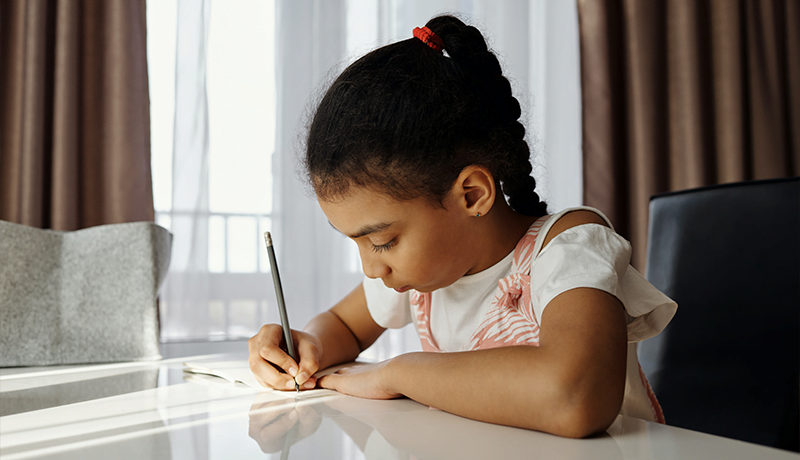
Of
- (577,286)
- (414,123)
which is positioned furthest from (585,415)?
(414,123)

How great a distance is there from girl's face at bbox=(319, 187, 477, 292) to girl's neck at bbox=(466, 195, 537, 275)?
30 millimetres

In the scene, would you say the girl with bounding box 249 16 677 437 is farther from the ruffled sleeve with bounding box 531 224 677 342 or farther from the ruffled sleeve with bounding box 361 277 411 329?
the ruffled sleeve with bounding box 361 277 411 329

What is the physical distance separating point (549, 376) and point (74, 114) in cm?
147

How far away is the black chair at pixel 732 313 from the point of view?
2.84 ft

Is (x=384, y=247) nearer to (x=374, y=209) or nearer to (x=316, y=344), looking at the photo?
(x=374, y=209)

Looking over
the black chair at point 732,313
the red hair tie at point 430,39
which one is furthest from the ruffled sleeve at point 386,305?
the black chair at point 732,313

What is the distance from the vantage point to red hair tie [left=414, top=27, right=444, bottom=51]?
0.67 m

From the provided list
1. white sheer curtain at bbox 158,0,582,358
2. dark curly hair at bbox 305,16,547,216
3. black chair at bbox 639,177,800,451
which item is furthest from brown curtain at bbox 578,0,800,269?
dark curly hair at bbox 305,16,547,216

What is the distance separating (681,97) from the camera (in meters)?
1.89

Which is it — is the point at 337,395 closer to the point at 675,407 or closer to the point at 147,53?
the point at 675,407

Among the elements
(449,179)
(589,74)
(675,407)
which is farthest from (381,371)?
(589,74)

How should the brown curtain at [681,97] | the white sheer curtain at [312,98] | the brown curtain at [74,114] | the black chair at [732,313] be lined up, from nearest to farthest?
the black chair at [732,313] → the brown curtain at [74,114] → the white sheer curtain at [312,98] → the brown curtain at [681,97]

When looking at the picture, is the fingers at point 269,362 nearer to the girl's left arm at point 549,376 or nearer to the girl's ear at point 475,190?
the girl's left arm at point 549,376

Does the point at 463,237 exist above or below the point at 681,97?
below
